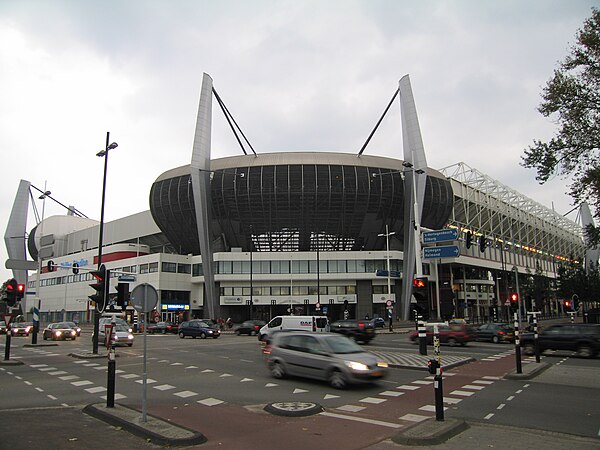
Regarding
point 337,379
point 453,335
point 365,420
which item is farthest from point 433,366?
point 453,335

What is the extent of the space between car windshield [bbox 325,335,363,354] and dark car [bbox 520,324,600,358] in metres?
13.6

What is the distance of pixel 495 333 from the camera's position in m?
31.6

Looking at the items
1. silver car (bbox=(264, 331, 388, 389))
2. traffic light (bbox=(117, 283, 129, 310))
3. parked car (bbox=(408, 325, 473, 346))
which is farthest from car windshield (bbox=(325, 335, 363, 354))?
parked car (bbox=(408, 325, 473, 346))

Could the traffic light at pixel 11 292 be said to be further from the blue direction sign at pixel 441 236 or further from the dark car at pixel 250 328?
the dark car at pixel 250 328

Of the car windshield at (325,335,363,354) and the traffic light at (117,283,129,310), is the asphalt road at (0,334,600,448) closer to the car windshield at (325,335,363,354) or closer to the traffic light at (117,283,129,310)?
the car windshield at (325,335,363,354)

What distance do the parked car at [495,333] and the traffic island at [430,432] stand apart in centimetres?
2521

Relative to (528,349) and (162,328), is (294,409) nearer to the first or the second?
(528,349)

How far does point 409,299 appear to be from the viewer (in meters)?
70.9

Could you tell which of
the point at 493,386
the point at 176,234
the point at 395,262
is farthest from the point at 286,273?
the point at 493,386

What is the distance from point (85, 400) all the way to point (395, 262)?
66.0m

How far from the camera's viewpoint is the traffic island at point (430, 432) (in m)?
7.60

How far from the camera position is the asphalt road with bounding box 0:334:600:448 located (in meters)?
9.55

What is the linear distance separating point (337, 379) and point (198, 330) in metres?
29.4

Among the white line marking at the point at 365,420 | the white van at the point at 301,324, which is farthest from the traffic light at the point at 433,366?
the white van at the point at 301,324
